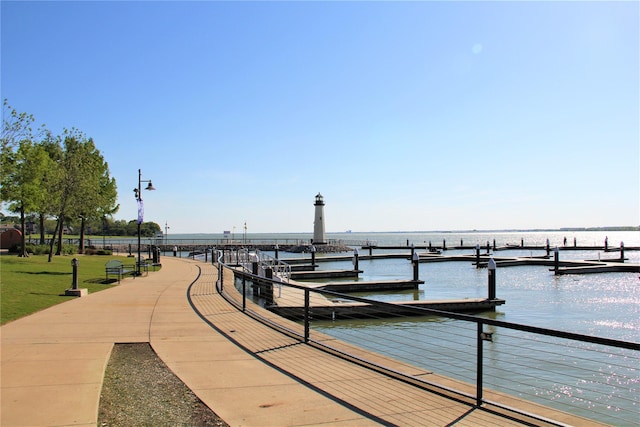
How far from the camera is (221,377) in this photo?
654 cm

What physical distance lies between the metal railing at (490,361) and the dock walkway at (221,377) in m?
0.38

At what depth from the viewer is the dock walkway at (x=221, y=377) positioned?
16.5ft

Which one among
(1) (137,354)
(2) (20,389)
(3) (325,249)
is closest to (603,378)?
(1) (137,354)

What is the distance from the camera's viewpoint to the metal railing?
5711mm

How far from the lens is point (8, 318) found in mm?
10875

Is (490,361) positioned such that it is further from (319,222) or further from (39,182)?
(319,222)

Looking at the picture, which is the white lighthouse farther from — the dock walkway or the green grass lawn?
the dock walkway

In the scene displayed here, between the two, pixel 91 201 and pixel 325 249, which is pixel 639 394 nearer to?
pixel 91 201

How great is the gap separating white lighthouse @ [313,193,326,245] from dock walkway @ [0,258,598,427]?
67.6 m

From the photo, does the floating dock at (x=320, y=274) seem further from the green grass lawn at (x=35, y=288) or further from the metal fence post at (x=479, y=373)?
the metal fence post at (x=479, y=373)

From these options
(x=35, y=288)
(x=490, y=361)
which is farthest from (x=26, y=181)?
(x=490, y=361)

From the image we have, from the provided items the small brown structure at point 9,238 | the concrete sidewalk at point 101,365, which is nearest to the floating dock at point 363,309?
the concrete sidewalk at point 101,365

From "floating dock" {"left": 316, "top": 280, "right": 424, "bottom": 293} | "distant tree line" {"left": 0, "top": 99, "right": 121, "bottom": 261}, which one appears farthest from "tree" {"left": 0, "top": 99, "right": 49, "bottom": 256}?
"floating dock" {"left": 316, "top": 280, "right": 424, "bottom": 293}

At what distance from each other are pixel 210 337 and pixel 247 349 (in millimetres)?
1353
